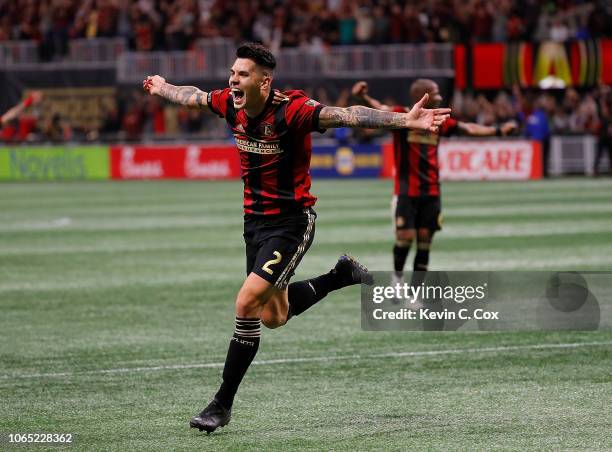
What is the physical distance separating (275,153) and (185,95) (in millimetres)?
932

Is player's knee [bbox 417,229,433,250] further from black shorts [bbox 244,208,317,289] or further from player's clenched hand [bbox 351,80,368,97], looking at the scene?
black shorts [bbox 244,208,317,289]

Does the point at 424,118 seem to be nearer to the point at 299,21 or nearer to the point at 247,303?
the point at 247,303

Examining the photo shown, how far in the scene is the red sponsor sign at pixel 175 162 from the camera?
38.2 m

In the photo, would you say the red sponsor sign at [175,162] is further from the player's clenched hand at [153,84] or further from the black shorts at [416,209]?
the player's clenched hand at [153,84]

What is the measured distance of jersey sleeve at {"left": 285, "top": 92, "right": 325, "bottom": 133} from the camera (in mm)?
7578

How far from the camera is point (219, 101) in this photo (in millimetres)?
8078

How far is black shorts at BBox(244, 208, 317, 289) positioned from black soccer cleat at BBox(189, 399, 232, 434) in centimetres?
79

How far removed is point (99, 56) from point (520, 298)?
32.1 meters

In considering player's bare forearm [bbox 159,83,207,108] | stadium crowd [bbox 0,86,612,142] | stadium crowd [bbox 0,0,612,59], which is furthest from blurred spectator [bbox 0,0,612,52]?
player's bare forearm [bbox 159,83,207,108]

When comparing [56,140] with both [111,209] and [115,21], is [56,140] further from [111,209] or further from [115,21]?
[111,209]

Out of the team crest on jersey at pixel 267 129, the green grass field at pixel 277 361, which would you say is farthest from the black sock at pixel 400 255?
the team crest on jersey at pixel 267 129

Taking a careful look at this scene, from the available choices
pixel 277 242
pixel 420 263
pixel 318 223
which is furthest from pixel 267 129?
pixel 318 223

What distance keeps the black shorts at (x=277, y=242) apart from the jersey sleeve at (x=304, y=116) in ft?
1.92

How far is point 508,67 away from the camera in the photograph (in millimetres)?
37844
